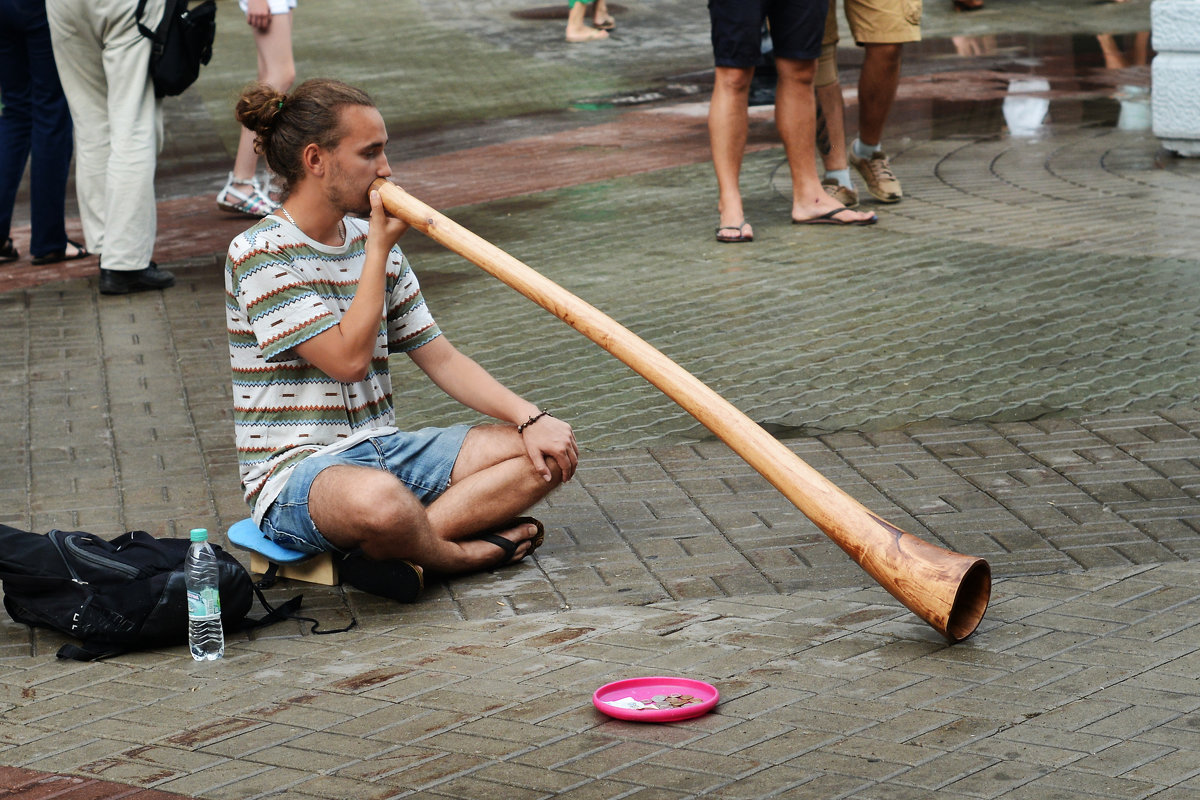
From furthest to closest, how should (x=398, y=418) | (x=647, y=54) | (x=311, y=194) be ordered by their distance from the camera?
(x=647, y=54) → (x=398, y=418) → (x=311, y=194)

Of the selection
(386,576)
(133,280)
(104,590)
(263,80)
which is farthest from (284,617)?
(263,80)

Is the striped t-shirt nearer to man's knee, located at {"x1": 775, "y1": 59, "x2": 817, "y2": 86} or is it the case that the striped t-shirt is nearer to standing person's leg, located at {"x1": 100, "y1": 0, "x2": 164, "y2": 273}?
standing person's leg, located at {"x1": 100, "y1": 0, "x2": 164, "y2": 273}

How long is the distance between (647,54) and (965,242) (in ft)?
21.6

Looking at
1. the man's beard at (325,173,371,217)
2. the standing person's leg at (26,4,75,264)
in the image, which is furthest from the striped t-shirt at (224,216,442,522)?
the standing person's leg at (26,4,75,264)

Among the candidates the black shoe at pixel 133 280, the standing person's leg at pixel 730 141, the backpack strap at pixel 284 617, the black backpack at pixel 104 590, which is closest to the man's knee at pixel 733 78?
the standing person's leg at pixel 730 141

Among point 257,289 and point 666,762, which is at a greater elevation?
point 257,289

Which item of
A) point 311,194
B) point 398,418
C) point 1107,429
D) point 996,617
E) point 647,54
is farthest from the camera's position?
point 647,54

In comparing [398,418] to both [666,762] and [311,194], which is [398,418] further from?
[666,762]

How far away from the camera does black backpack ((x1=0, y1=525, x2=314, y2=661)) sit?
3531mm

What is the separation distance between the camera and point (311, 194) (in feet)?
12.8

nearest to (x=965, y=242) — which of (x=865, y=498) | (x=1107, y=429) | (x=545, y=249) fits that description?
(x=545, y=249)

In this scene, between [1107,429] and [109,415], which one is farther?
[109,415]

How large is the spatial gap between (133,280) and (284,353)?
3369mm

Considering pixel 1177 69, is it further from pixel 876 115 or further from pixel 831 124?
pixel 831 124
